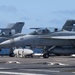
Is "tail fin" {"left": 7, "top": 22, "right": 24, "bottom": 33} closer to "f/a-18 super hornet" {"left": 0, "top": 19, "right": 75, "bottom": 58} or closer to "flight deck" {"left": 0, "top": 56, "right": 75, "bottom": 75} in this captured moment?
"f/a-18 super hornet" {"left": 0, "top": 19, "right": 75, "bottom": 58}

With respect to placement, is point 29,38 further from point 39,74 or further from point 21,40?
point 39,74

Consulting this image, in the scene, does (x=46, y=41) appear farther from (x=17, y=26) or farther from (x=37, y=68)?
(x=17, y=26)

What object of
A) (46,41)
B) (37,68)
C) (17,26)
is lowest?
(37,68)

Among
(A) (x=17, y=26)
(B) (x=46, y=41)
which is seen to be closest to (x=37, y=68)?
(B) (x=46, y=41)

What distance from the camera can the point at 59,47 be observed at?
139 feet

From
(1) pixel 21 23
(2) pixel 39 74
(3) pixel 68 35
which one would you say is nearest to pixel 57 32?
(3) pixel 68 35

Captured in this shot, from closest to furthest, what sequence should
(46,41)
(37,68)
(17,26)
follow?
(37,68)
(46,41)
(17,26)

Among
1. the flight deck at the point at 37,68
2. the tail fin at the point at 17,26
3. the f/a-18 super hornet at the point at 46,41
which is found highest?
the tail fin at the point at 17,26

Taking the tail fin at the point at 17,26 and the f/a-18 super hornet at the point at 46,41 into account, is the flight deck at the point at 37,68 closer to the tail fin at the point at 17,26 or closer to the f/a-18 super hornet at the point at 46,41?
the f/a-18 super hornet at the point at 46,41

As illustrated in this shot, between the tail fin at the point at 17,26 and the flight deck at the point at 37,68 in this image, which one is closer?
the flight deck at the point at 37,68

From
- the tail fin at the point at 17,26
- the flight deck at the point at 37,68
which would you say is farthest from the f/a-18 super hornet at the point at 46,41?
the tail fin at the point at 17,26

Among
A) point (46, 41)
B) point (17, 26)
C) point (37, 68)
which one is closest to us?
point (37, 68)

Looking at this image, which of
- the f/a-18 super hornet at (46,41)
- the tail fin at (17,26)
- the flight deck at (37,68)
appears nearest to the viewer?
the flight deck at (37,68)

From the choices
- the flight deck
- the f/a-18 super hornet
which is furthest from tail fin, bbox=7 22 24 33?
the flight deck
